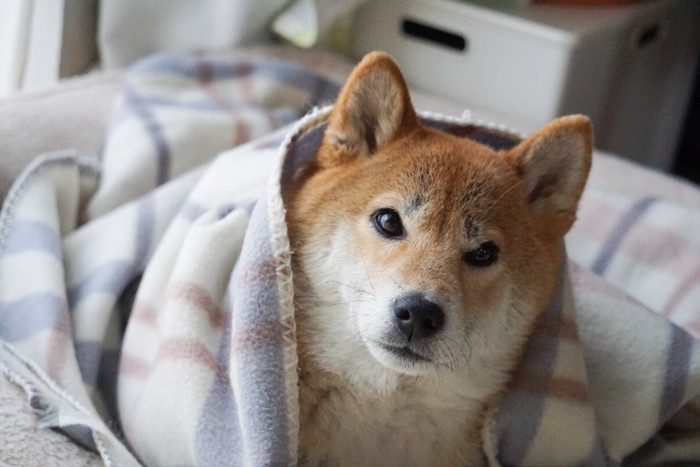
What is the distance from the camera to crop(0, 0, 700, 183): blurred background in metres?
1.59

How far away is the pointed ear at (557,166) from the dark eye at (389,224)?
0.16 meters

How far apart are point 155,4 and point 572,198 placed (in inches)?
37.3

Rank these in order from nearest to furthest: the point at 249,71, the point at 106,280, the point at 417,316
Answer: the point at 417,316, the point at 106,280, the point at 249,71

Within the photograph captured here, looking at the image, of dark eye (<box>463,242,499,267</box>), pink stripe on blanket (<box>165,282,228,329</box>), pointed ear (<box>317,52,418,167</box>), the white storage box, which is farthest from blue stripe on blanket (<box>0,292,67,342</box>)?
the white storage box

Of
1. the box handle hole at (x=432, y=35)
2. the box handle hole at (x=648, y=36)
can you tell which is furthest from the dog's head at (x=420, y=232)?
the box handle hole at (x=648, y=36)

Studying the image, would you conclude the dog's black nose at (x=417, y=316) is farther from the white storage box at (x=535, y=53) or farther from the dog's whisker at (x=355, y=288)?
the white storage box at (x=535, y=53)

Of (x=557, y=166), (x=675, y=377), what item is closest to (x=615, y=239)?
(x=675, y=377)

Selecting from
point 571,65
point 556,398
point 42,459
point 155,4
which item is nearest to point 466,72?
point 571,65

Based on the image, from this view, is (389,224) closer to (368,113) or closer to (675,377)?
(368,113)

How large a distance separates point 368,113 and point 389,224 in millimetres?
140

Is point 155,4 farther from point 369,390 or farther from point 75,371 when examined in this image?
point 369,390

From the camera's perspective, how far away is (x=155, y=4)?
1641 millimetres

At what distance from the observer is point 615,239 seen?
4.55 ft

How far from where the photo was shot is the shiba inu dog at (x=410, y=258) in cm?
92
